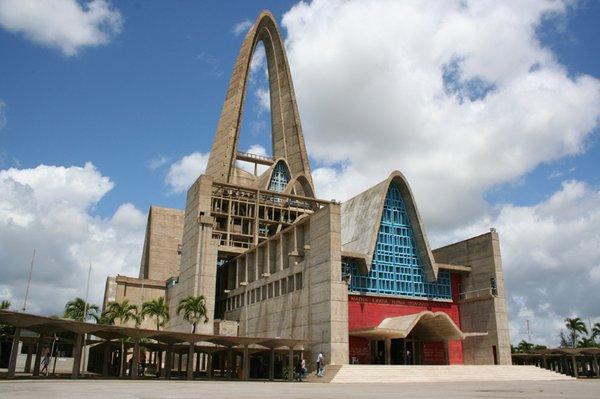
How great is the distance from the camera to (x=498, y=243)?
51.9m

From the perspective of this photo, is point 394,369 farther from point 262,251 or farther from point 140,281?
point 140,281

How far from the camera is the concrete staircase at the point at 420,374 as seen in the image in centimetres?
3697

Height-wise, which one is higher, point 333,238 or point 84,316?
point 333,238

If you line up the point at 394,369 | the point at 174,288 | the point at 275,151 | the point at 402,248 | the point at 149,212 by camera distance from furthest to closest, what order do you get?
1. the point at 275,151
2. the point at 149,212
3. the point at 174,288
4. the point at 402,248
5. the point at 394,369

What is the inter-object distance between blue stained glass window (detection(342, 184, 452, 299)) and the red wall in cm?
76

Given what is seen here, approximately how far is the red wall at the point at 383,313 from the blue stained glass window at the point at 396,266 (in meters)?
0.76

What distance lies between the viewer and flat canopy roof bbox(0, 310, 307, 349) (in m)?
28.8

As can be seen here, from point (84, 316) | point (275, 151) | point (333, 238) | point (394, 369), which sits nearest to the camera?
point (394, 369)

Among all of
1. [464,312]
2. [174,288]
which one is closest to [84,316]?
[174,288]

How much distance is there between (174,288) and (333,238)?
30.2m

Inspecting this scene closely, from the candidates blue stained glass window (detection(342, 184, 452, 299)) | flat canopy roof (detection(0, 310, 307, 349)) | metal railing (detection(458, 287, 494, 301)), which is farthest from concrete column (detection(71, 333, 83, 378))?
metal railing (detection(458, 287, 494, 301))

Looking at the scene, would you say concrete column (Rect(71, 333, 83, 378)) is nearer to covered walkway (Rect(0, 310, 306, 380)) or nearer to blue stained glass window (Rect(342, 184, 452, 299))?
covered walkway (Rect(0, 310, 306, 380))

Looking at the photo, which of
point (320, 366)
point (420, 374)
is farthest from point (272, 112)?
point (420, 374)

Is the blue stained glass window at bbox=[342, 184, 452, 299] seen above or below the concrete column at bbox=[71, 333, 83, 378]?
above
